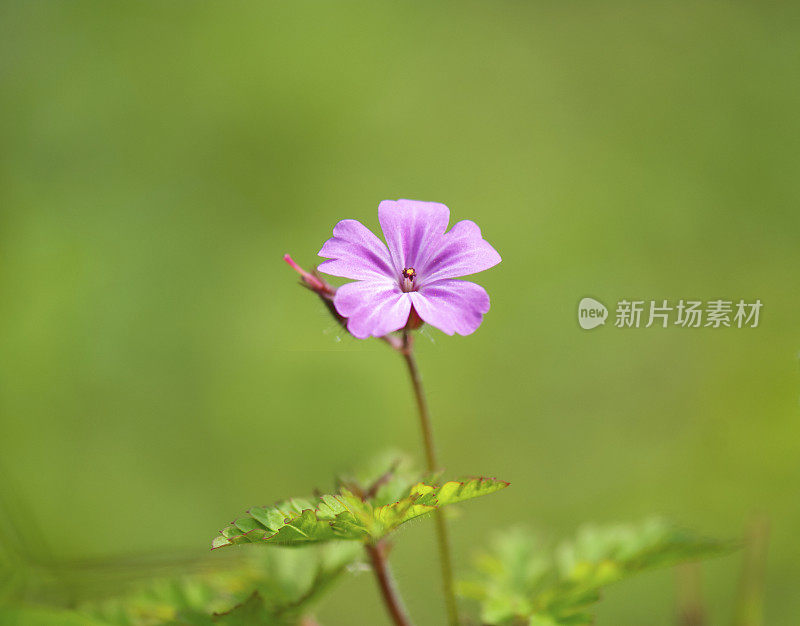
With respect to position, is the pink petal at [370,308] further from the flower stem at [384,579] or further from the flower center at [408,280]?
the flower stem at [384,579]

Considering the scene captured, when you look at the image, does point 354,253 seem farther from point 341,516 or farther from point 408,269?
point 341,516

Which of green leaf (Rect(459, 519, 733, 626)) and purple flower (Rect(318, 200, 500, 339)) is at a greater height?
purple flower (Rect(318, 200, 500, 339))

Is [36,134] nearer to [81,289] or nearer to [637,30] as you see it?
[81,289]

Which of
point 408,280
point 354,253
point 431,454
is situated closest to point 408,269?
point 408,280

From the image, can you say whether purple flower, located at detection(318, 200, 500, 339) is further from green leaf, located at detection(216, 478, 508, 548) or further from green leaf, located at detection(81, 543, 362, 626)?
green leaf, located at detection(81, 543, 362, 626)

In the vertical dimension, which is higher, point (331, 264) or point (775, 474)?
point (775, 474)

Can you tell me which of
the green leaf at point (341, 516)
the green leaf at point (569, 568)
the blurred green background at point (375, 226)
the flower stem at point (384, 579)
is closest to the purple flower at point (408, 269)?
the green leaf at point (341, 516)

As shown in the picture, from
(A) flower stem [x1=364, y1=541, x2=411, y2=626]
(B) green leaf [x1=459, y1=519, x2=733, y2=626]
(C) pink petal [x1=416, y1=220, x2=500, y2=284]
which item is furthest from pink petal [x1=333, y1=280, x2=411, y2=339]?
(B) green leaf [x1=459, y1=519, x2=733, y2=626]

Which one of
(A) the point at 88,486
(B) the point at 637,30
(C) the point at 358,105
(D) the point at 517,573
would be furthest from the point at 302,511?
(B) the point at 637,30
